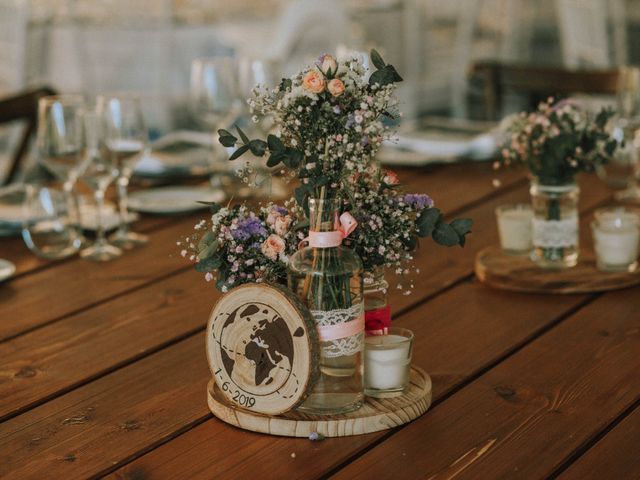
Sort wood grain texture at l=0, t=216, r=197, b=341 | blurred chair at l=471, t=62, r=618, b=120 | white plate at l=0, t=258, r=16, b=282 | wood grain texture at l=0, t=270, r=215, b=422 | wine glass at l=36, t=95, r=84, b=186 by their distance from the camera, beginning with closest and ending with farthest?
wood grain texture at l=0, t=270, r=215, b=422 → wood grain texture at l=0, t=216, r=197, b=341 → white plate at l=0, t=258, r=16, b=282 → wine glass at l=36, t=95, r=84, b=186 → blurred chair at l=471, t=62, r=618, b=120

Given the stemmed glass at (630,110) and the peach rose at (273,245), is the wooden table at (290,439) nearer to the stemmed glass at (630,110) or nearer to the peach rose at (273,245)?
the peach rose at (273,245)

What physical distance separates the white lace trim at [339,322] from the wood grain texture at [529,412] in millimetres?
93

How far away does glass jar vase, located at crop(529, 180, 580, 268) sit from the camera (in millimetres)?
1466

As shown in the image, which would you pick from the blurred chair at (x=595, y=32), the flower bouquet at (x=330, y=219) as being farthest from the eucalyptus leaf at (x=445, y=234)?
the blurred chair at (x=595, y=32)

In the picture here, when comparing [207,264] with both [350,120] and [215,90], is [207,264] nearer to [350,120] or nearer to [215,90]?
[350,120]

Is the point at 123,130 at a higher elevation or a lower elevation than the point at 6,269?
higher

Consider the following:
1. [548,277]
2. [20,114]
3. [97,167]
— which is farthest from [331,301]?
[20,114]

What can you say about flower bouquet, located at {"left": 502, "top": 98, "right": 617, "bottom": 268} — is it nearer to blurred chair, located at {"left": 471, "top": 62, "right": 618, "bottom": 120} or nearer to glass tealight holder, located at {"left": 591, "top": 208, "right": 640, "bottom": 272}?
glass tealight holder, located at {"left": 591, "top": 208, "right": 640, "bottom": 272}

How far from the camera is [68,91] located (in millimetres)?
4336

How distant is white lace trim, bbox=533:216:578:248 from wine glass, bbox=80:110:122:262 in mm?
654

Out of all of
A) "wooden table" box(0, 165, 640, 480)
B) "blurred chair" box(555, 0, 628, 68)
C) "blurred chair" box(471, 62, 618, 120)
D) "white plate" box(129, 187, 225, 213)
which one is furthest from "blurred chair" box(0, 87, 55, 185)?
"blurred chair" box(555, 0, 628, 68)

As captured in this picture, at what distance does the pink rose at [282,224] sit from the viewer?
3.34 ft

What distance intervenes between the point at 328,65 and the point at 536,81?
165cm

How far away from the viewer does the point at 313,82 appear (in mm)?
936
